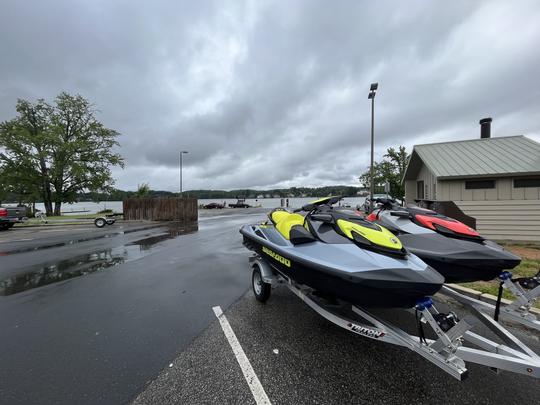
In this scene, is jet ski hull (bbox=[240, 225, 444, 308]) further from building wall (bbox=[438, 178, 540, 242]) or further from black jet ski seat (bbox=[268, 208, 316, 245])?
building wall (bbox=[438, 178, 540, 242])

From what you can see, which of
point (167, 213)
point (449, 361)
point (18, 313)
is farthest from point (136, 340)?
point (167, 213)

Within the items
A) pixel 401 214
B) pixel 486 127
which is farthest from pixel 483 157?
pixel 401 214

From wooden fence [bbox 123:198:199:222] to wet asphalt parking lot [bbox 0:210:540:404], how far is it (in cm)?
1546

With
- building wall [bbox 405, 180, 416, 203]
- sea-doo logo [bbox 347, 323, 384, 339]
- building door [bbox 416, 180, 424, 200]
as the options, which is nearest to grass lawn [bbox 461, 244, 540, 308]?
sea-doo logo [bbox 347, 323, 384, 339]

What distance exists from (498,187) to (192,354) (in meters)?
11.6

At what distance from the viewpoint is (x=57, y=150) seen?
26438mm

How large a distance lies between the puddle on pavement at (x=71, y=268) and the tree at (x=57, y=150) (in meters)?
24.9

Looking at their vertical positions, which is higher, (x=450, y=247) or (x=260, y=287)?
(x=450, y=247)

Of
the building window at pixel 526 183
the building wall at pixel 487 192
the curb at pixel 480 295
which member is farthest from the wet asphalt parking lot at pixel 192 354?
the building window at pixel 526 183

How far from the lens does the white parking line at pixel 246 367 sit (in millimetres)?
2039

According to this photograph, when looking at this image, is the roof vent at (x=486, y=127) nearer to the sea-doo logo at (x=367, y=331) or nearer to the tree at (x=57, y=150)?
the sea-doo logo at (x=367, y=331)

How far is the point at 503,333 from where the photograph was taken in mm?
2117

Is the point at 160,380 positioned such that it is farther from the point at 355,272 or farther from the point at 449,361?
the point at 449,361

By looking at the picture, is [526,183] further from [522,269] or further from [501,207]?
[522,269]
